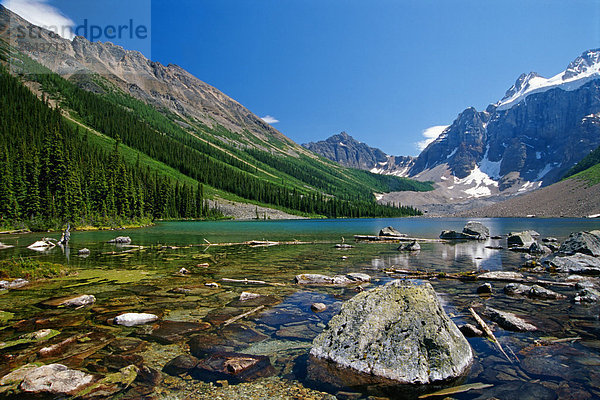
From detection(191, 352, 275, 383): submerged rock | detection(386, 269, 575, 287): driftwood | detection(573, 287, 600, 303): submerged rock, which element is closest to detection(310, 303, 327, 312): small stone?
detection(191, 352, 275, 383): submerged rock

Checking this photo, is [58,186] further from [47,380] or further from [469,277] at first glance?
[469,277]

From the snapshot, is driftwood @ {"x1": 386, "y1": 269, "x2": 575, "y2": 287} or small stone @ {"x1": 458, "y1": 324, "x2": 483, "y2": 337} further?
driftwood @ {"x1": 386, "y1": 269, "x2": 575, "y2": 287}

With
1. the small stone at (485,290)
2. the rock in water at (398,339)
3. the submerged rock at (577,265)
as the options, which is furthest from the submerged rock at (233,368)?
the submerged rock at (577,265)

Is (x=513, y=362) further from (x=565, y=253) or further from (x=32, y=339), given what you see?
(x=565, y=253)

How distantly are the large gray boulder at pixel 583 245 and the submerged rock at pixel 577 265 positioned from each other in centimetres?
622

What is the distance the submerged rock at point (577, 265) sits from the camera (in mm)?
22094

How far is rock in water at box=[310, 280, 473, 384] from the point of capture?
7293 millimetres

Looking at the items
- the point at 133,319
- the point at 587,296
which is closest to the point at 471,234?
the point at 587,296

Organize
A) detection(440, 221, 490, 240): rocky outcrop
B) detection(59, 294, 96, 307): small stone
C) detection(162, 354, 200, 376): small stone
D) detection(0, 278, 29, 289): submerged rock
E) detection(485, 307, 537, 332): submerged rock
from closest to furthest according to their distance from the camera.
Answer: detection(162, 354, 200, 376): small stone → detection(485, 307, 537, 332): submerged rock → detection(59, 294, 96, 307): small stone → detection(0, 278, 29, 289): submerged rock → detection(440, 221, 490, 240): rocky outcrop

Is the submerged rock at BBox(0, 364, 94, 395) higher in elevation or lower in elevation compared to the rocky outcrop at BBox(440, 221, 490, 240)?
higher

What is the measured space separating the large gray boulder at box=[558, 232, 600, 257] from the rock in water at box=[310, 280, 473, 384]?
30582 mm

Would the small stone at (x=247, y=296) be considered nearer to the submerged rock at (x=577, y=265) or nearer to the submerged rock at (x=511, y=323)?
the submerged rock at (x=511, y=323)

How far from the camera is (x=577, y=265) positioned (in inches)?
893

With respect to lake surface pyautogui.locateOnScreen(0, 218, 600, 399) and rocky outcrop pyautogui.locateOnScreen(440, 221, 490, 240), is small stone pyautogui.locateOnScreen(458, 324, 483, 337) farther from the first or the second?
rocky outcrop pyautogui.locateOnScreen(440, 221, 490, 240)
